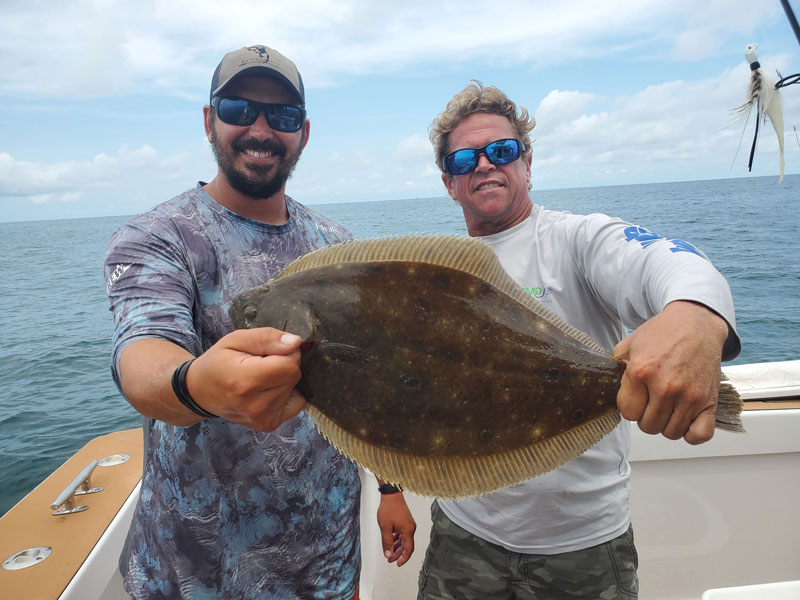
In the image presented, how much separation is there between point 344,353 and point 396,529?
1.50 meters

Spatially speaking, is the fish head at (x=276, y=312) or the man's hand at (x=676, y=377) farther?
the fish head at (x=276, y=312)

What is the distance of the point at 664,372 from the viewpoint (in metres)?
1.22

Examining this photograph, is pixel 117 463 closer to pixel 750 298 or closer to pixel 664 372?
pixel 664 372

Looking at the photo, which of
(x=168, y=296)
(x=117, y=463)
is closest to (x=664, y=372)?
(x=168, y=296)

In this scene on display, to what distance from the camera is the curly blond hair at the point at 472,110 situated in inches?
108

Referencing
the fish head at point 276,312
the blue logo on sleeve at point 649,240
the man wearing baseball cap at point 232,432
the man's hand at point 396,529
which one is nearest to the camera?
the fish head at point 276,312

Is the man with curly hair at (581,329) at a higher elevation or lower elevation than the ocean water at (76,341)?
higher

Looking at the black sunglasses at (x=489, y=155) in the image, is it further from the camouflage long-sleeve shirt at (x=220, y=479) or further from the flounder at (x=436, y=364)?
the flounder at (x=436, y=364)

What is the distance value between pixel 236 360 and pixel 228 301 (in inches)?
31.7

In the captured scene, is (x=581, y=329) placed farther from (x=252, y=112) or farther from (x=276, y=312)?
(x=252, y=112)

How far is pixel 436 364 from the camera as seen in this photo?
4.82 ft

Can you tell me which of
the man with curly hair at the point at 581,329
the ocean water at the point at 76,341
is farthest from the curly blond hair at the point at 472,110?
the ocean water at the point at 76,341

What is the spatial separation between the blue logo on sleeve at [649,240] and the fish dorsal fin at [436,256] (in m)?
0.44

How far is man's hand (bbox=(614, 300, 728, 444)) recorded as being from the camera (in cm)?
122
